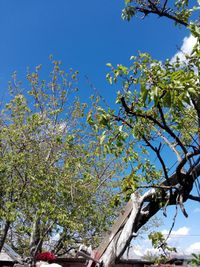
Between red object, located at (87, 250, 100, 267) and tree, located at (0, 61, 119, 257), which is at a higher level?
tree, located at (0, 61, 119, 257)

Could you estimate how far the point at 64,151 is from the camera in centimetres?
1562

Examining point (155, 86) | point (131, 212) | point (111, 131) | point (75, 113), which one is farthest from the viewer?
point (75, 113)

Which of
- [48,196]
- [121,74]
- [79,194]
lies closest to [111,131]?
[121,74]

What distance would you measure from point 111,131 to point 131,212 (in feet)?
2.57

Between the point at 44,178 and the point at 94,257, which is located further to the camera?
the point at 44,178

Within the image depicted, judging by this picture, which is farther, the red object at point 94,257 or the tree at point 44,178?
the tree at point 44,178

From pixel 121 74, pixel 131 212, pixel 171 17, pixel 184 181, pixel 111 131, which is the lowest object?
pixel 131 212

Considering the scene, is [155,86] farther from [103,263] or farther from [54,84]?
[54,84]

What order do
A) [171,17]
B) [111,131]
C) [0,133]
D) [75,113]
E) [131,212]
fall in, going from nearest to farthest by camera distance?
1. [131,212]
2. [111,131]
3. [171,17]
4. [0,133]
5. [75,113]

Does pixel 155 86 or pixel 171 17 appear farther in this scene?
pixel 171 17

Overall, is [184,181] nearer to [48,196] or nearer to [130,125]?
[130,125]

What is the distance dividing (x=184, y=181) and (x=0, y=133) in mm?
12492

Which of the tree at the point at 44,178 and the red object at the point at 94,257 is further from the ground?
the tree at the point at 44,178

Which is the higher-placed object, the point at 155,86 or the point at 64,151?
the point at 64,151
